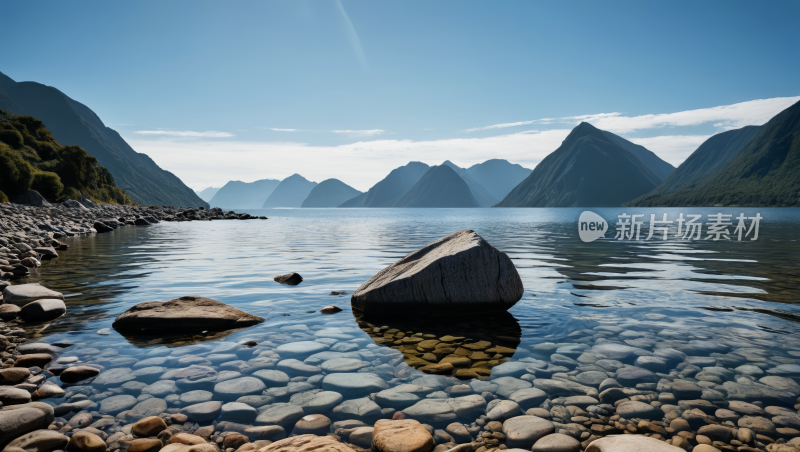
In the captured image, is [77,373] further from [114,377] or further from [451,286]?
[451,286]

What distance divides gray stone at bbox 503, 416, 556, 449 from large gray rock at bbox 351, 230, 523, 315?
468 cm

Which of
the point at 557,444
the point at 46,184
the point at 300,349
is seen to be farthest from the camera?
the point at 46,184

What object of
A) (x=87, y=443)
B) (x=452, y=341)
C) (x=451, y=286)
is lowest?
(x=452, y=341)

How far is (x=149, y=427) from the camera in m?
4.21

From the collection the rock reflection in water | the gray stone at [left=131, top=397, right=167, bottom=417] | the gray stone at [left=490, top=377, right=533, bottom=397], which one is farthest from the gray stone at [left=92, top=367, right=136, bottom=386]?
the gray stone at [left=490, top=377, right=533, bottom=397]

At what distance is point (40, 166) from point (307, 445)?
82276 millimetres

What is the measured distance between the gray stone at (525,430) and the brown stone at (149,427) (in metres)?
3.51

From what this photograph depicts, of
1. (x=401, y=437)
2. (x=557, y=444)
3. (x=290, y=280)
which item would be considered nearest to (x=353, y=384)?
(x=401, y=437)

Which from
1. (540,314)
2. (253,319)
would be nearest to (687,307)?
(540,314)

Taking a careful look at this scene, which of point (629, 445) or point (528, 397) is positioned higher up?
point (629, 445)

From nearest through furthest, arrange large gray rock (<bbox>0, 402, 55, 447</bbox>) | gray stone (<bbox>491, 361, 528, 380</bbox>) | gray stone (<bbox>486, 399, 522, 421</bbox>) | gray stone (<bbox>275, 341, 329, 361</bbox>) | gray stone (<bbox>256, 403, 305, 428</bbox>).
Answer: large gray rock (<bbox>0, 402, 55, 447</bbox>) < gray stone (<bbox>256, 403, 305, 428</bbox>) < gray stone (<bbox>486, 399, 522, 421</bbox>) < gray stone (<bbox>491, 361, 528, 380</bbox>) < gray stone (<bbox>275, 341, 329, 361</bbox>)

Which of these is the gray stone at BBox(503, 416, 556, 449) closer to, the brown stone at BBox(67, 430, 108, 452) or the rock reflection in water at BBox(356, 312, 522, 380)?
the rock reflection in water at BBox(356, 312, 522, 380)

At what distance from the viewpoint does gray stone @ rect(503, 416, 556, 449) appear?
406 cm

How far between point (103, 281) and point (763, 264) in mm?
25109
